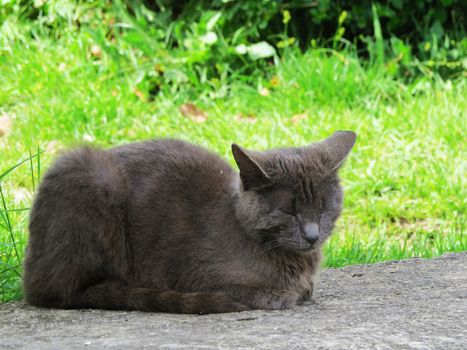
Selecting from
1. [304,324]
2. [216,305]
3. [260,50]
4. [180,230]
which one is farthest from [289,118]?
[304,324]

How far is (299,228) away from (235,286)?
0.37m

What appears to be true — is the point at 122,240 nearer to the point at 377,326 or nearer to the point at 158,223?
the point at 158,223

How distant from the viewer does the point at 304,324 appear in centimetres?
322

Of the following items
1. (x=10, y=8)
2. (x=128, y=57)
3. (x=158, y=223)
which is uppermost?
(x=10, y=8)

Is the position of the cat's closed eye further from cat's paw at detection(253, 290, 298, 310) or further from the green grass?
the green grass

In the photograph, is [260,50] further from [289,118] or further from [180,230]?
[180,230]

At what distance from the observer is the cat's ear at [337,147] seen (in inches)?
143

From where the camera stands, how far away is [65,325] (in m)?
3.36

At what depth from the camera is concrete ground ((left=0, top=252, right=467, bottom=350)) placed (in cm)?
293

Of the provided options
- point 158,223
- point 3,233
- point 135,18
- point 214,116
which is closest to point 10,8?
point 135,18

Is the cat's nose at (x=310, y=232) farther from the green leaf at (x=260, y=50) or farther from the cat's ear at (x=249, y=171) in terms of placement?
the green leaf at (x=260, y=50)

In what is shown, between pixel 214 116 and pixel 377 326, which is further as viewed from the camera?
pixel 214 116

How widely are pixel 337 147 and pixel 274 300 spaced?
692 mm

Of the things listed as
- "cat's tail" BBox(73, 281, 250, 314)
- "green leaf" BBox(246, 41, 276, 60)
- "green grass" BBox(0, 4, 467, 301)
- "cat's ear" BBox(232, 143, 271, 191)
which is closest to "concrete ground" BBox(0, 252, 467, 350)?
"cat's tail" BBox(73, 281, 250, 314)
